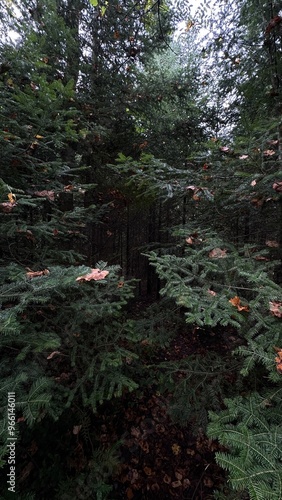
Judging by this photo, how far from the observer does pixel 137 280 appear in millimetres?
2789

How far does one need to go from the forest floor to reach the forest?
21 millimetres

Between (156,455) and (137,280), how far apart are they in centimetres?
329

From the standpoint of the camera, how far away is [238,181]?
315cm

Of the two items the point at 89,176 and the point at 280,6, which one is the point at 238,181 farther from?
the point at 89,176

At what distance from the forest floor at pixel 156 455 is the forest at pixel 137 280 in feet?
0.07

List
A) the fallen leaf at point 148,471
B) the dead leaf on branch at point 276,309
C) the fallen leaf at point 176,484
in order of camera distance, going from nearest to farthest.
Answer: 1. the dead leaf on branch at point 276,309
2. the fallen leaf at point 176,484
3. the fallen leaf at point 148,471

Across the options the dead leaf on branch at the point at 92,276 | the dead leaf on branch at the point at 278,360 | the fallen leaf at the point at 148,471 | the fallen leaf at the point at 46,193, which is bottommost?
the fallen leaf at the point at 148,471

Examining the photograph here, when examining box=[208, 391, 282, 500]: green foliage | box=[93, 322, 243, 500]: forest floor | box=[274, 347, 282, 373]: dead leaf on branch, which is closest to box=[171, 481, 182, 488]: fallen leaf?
box=[93, 322, 243, 500]: forest floor

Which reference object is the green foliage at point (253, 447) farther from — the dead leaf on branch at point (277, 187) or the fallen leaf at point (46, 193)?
the fallen leaf at point (46, 193)

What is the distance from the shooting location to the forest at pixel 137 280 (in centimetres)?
190

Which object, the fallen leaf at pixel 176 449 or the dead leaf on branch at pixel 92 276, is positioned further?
the fallen leaf at pixel 176 449

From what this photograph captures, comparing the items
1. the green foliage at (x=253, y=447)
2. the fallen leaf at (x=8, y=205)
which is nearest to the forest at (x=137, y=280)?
the green foliage at (x=253, y=447)

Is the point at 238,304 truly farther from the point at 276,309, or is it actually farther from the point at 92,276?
the point at 92,276

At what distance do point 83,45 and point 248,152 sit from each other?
6066 mm
